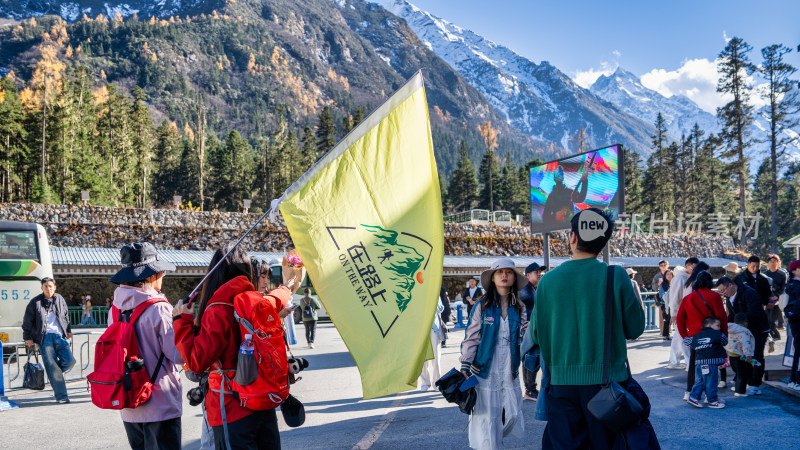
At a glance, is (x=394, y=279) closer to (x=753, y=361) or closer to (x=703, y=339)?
(x=703, y=339)

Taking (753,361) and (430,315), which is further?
(753,361)

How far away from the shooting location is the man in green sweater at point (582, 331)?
3121mm

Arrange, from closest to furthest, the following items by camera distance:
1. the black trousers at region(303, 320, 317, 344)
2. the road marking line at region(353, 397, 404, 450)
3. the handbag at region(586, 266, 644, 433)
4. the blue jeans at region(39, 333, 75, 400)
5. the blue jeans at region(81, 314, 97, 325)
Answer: the handbag at region(586, 266, 644, 433) → the road marking line at region(353, 397, 404, 450) → the blue jeans at region(39, 333, 75, 400) → the black trousers at region(303, 320, 317, 344) → the blue jeans at region(81, 314, 97, 325)

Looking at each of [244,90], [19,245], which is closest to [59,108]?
[19,245]

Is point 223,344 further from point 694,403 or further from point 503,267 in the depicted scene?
point 694,403

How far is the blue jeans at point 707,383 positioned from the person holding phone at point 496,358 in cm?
293

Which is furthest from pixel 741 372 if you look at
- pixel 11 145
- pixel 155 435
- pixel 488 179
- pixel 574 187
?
pixel 488 179

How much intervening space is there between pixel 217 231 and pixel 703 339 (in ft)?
78.1

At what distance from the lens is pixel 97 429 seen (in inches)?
253

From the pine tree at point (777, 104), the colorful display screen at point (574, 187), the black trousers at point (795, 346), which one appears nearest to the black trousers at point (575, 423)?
the black trousers at point (795, 346)

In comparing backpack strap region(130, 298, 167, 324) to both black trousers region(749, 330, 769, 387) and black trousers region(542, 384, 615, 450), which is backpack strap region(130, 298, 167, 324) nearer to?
black trousers region(542, 384, 615, 450)

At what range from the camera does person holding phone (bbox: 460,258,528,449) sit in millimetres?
4727

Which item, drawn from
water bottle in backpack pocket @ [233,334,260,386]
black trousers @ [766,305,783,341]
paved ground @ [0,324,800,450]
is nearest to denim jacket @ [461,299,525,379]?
paved ground @ [0,324,800,450]

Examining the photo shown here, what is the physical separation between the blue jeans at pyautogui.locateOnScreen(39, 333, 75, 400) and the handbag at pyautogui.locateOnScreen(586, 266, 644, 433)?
7.49 metres
